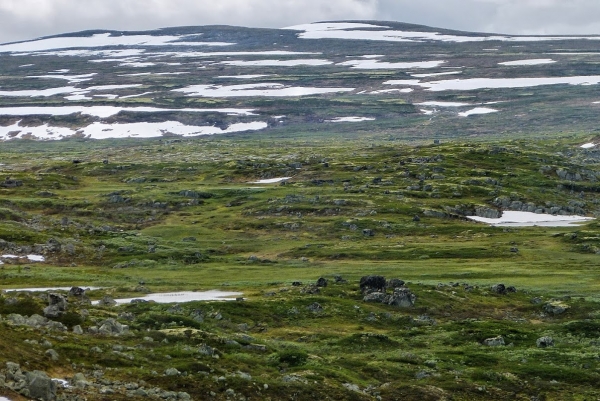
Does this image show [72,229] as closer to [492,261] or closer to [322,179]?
[492,261]

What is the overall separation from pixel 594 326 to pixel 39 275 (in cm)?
3978

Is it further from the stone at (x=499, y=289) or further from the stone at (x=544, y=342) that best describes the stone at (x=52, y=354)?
the stone at (x=499, y=289)

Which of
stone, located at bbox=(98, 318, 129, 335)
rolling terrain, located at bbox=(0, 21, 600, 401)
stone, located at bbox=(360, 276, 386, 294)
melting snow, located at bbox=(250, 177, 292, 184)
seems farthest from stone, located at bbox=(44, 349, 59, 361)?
melting snow, located at bbox=(250, 177, 292, 184)

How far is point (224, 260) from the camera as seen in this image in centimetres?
8275

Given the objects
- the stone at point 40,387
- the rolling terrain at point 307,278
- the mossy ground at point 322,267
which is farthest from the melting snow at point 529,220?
the stone at point 40,387

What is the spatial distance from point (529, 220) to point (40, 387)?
10025 centimetres

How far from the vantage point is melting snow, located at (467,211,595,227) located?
114000 mm

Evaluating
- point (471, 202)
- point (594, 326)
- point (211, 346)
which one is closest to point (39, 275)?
point (211, 346)

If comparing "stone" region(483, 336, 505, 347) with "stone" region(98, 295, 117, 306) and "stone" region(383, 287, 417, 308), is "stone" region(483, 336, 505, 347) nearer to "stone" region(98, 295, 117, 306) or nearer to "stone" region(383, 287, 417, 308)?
"stone" region(383, 287, 417, 308)

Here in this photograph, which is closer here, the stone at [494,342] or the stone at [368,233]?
the stone at [494,342]

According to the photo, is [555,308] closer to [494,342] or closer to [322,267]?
[494,342]

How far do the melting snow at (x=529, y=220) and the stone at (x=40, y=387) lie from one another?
9228 cm

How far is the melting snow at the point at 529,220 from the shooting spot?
114 metres

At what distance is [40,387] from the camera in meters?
25.0
